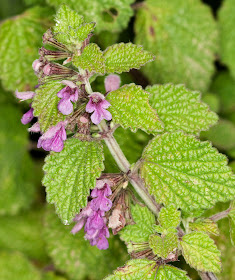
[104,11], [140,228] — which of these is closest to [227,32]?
[104,11]

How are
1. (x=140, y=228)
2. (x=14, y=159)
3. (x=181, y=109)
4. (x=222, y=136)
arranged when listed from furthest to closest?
(x=14, y=159) → (x=222, y=136) → (x=181, y=109) → (x=140, y=228)

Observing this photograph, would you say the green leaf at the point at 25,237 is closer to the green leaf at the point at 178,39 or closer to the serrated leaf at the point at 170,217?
the green leaf at the point at 178,39

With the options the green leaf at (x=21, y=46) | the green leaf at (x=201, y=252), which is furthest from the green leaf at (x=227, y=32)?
the green leaf at (x=201, y=252)

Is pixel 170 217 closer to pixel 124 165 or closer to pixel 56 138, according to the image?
pixel 124 165

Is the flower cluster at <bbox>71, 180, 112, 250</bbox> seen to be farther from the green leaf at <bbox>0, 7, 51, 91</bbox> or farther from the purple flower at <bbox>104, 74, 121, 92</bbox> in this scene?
the green leaf at <bbox>0, 7, 51, 91</bbox>

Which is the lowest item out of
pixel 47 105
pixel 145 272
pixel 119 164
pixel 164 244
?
pixel 145 272
